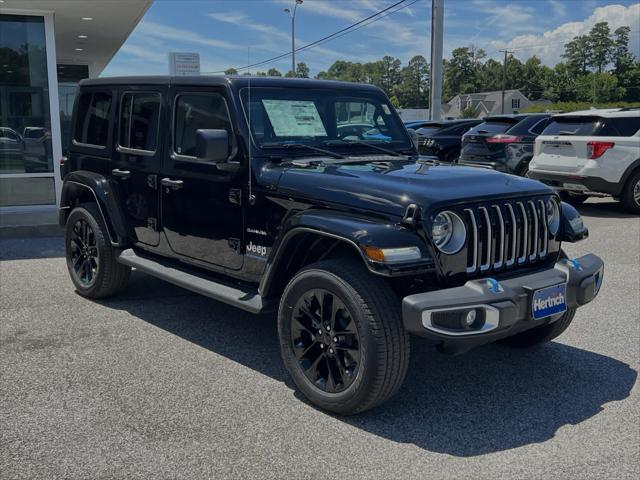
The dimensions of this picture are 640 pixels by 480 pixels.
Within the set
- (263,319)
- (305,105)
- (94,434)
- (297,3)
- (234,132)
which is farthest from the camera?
(297,3)

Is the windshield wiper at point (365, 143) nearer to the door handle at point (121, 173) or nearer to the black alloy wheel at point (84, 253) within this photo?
the door handle at point (121, 173)

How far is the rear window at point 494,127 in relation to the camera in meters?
13.1

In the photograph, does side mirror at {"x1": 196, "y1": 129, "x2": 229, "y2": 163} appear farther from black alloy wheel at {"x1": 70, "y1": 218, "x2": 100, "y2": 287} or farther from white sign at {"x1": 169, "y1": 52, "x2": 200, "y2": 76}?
white sign at {"x1": 169, "y1": 52, "x2": 200, "y2": 76}

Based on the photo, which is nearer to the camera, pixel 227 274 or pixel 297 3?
pixel 227 274

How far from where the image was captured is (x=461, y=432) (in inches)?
140

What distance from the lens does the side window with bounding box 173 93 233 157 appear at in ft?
15.2

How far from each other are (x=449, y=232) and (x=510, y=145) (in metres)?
9.54

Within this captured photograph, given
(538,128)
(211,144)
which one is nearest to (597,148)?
(538,128)

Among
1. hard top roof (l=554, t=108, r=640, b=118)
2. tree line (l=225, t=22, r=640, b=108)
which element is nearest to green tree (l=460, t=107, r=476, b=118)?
tree line (l=225, t=22, r=640, b=108)

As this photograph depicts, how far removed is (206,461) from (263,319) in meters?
2.37

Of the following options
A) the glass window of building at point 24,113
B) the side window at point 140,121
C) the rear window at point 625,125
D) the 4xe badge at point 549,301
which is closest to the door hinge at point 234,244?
the side window at point 140,121

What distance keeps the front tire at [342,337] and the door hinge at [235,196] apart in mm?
809

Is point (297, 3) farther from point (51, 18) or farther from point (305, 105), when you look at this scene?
point (305, 105)

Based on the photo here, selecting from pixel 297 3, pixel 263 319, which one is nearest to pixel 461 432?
pixel 263 319
